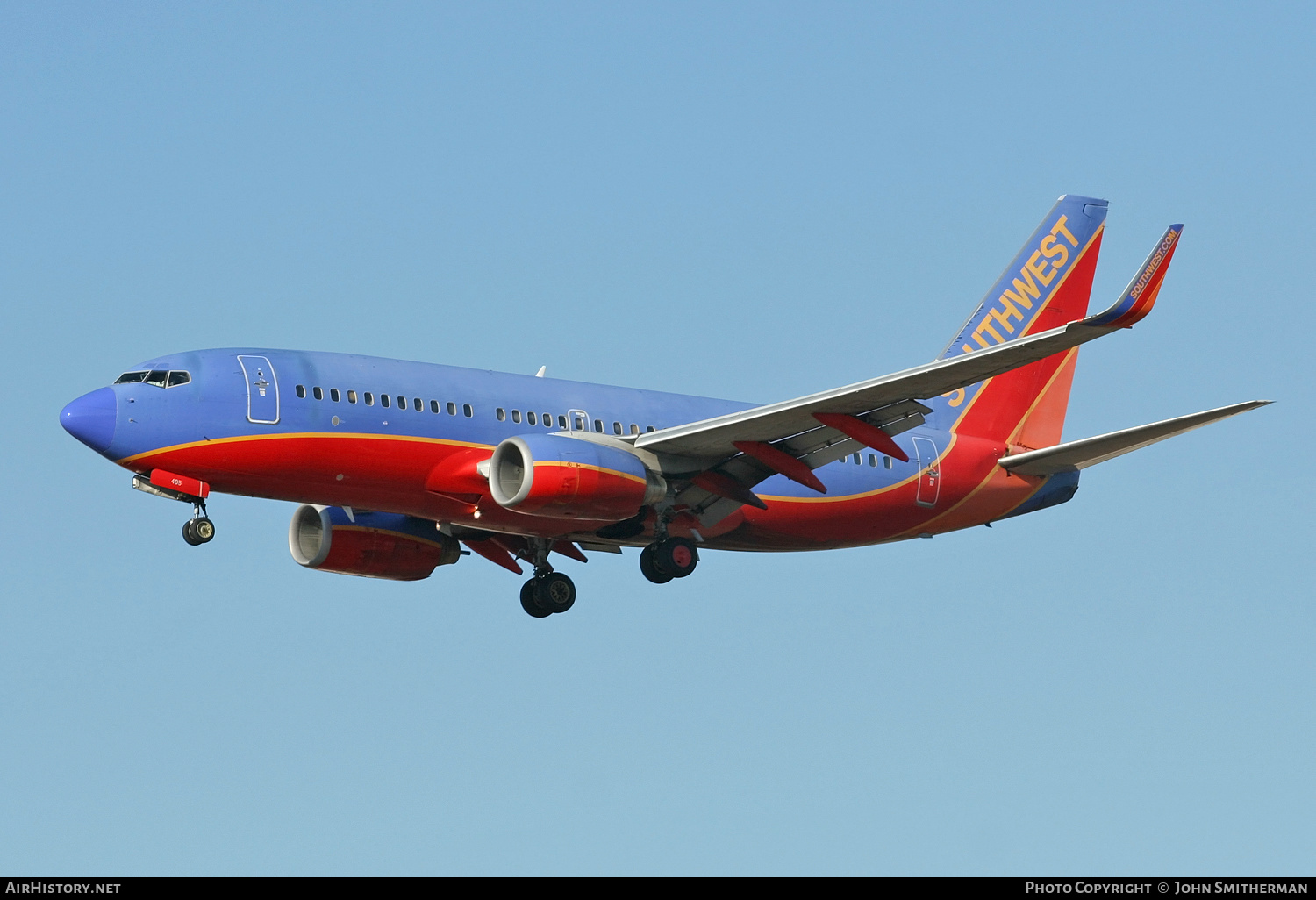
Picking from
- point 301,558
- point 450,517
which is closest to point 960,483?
point 450,517

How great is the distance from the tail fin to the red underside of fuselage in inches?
65.6

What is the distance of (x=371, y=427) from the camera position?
37188 mm

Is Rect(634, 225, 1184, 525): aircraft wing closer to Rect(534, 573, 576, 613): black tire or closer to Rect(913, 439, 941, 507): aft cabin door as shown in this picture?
Rect(534, 573, 576, 613): black tire

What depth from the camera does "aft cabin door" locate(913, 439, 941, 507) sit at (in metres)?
44.2

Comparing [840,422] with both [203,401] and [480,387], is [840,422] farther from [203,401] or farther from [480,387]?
[203,401]

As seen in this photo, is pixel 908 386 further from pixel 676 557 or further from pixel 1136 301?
pixel 676 557

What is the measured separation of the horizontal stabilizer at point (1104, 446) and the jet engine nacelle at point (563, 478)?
1081 centimetres

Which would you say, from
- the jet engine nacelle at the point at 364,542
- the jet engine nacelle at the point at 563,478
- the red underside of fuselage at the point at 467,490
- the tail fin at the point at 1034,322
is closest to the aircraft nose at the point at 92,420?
the red underside of fuselage at the point at 467,490

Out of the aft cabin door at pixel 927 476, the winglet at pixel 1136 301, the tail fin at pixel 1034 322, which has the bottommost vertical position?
the winglet at pixel 1136 301

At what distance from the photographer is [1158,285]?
33.1m

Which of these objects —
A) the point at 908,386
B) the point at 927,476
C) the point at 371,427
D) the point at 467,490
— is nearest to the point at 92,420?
the point at 371,427

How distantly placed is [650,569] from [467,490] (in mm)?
4713

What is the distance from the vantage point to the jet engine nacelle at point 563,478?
37.1 meters

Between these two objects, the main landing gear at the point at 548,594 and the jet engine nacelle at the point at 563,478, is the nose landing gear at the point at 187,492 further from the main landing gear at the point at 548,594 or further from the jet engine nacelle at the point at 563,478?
the main landing gear at the point at 548,594
